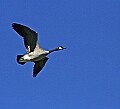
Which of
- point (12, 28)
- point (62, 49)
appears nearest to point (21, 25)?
point (12, 28)

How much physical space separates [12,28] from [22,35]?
0.85 metres

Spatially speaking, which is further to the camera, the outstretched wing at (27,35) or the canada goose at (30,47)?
the canada goose at (30,47)

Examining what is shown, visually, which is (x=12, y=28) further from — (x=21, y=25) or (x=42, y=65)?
(x=42, y=65)

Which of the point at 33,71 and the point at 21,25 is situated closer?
the point at 21,25

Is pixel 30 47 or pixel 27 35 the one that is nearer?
pixel 27 35

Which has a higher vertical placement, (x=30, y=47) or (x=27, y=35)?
(x=27, y=35)

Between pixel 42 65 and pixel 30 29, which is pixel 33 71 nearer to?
pixel 42 65

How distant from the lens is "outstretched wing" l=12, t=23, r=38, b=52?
40219mm

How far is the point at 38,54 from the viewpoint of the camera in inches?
1612

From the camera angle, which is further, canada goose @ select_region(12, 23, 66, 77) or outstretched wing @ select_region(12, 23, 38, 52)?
canada goose @ select_region(12, 23, 66, 77)

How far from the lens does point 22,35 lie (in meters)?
40.6

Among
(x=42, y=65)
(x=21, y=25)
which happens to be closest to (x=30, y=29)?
(x=21, y=25)

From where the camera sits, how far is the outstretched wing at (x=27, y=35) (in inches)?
1583

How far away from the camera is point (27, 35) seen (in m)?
40.8
